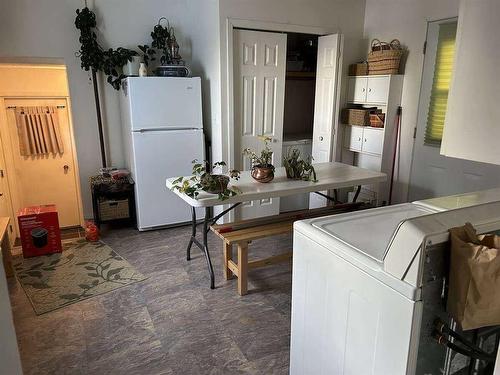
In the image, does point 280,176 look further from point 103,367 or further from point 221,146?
point 103,367

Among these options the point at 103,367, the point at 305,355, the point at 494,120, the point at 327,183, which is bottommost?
the point at 103,367

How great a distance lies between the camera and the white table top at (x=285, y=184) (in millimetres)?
2598

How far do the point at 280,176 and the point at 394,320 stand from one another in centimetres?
216

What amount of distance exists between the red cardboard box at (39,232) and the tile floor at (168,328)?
19.2 inches

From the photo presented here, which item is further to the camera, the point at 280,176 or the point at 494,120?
the point at 280,176

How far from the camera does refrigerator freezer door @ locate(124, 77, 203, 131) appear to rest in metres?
3.68

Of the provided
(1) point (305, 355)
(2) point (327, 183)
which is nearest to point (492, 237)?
(1) point (305, 355)

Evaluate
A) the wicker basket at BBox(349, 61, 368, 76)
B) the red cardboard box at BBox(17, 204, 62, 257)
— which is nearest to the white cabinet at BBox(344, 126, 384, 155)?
the wicker basket at BBox(349, 61, 368, 76)

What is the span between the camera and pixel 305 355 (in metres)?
1.57

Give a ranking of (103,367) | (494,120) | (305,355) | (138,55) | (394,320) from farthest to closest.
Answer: (138,55)
(103,367)
(305,355)
(394,320)
(494,120)

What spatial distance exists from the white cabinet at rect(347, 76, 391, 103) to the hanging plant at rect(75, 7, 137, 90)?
250 centimetres

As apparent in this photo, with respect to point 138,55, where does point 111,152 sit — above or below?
below

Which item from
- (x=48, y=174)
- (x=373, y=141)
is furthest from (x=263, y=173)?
(x=48, y=174)

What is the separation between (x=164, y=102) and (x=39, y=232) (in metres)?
1.75
